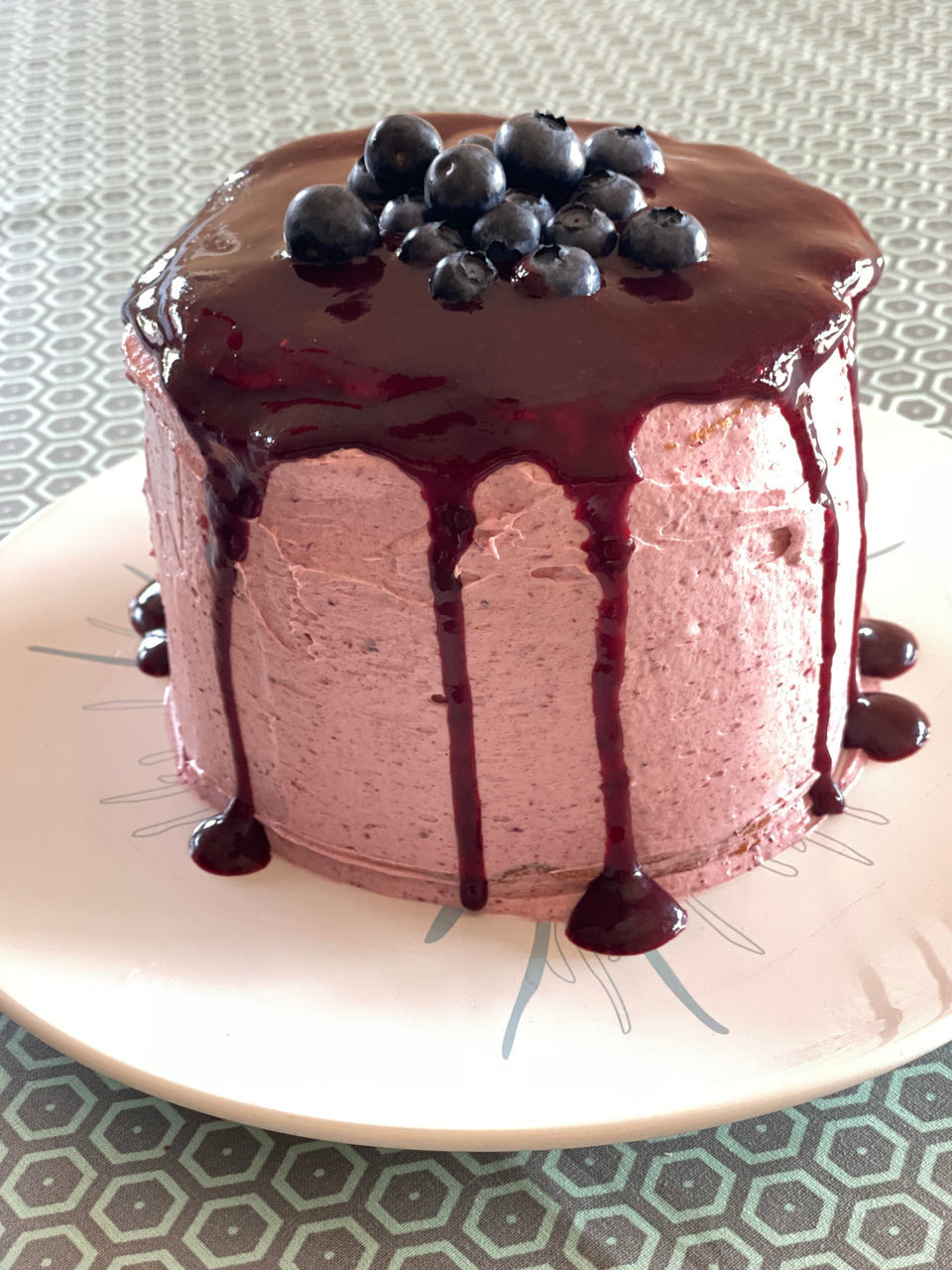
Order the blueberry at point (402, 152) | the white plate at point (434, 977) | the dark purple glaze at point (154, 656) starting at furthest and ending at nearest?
the dark purple glaze at point (154, 656) → the blueberry at point (402, 152) → the white plate at point (434, 977)

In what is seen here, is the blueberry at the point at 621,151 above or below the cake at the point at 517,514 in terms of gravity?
above

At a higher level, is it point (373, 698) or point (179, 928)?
point (373, 698)

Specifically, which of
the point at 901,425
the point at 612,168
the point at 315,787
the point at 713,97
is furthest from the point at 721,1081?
the point at 713,97

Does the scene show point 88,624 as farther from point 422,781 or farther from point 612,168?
point 612,168

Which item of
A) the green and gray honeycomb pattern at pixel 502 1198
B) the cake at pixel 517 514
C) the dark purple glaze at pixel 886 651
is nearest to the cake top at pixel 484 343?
the cake at pixel 517 514

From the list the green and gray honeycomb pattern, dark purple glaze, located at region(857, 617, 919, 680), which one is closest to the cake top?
dark purple glaze, located at region(857, 617, 919, 680)

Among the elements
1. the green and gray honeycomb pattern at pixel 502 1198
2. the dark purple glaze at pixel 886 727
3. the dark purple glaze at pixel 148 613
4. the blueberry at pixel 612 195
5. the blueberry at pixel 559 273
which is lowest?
the green and gray honeycomb pattern at pixel 502 1198

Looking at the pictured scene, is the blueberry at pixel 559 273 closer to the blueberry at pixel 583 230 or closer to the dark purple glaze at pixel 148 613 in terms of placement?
the blueberry at pixel 583 230
